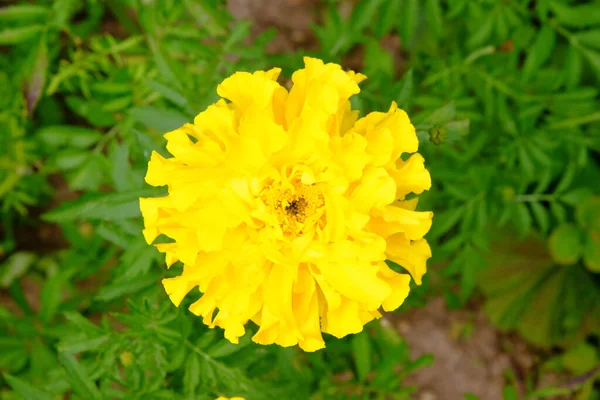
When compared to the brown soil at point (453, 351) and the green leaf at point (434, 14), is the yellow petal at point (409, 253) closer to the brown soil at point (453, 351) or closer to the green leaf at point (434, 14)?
the green leaf at point (434, 14)

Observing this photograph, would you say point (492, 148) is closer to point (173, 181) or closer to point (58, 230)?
point (173, 181)

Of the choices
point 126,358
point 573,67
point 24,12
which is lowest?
point 126,358

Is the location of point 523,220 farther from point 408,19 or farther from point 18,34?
point 18,34

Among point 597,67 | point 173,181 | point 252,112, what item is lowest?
point 597,67

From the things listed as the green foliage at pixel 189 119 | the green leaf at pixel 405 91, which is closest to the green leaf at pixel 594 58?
the green foliage at pixel 189 119

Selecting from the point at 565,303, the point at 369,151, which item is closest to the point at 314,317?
the point at 369,151

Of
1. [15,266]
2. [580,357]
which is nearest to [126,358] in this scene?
[15,266]

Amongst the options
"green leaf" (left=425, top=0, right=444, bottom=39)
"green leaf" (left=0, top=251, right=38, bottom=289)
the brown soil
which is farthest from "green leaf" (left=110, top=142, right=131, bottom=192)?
the brown soil
